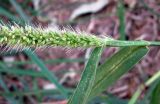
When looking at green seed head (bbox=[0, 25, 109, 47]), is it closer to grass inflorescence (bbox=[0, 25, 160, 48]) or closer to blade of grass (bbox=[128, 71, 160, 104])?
grass inflorescence (bbox=[0, 25, 160, 48])

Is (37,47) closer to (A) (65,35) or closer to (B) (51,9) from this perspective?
(A) (65,35)

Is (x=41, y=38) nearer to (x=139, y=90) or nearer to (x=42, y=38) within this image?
(x=42, y=38)

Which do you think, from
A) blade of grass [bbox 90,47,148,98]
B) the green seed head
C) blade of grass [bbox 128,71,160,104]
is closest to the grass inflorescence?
the green seed head

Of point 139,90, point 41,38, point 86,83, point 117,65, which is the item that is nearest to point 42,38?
point 41,38

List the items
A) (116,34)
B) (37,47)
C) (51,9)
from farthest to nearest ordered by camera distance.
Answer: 1. (51,9)
2. (116,34)
3. (37,47)

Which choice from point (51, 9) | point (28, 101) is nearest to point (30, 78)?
point (28, 101)

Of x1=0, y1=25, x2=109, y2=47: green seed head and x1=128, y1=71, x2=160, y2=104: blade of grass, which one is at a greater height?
x1=128, y1=71, x2=160, y2=104: blade of grass
